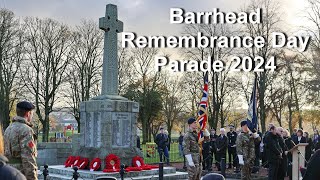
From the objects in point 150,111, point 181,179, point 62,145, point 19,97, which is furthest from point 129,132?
point 150,111

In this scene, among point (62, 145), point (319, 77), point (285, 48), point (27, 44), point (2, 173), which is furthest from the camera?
point (27, 44)

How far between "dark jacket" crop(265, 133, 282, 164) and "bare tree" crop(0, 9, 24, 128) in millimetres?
27927

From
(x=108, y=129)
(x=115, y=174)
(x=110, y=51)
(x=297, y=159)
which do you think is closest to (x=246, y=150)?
(x=297, y=159)

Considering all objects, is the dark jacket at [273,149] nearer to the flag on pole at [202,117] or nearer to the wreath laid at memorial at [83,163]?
the flag on pole at [202,117]

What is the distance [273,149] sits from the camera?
13.6 m

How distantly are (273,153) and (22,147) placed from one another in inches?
348

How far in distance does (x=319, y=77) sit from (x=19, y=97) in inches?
1026

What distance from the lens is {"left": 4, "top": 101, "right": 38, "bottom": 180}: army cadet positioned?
22.8ft

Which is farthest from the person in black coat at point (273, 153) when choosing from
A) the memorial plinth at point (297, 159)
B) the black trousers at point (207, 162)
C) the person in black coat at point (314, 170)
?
the person in black coat at point (314, 170)

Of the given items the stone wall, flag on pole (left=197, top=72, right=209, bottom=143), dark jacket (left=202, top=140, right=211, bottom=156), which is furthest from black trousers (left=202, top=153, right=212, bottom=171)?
the stone wall

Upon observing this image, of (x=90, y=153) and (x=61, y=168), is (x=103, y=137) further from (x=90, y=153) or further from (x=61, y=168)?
(x=61, y=168)

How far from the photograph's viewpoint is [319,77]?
109ft

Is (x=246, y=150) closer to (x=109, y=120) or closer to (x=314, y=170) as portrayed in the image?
(x=109, y=120)

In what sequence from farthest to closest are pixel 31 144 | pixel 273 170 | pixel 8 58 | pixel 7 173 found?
pixel 8 58 → pixel 273 170 → pixel 31 144 → pixel 7 173
